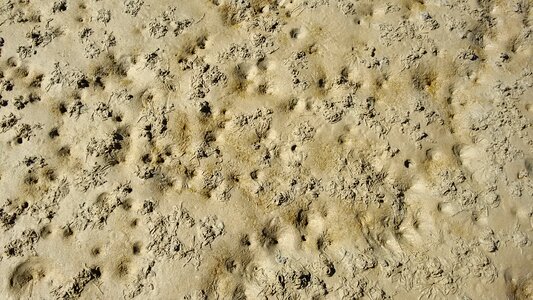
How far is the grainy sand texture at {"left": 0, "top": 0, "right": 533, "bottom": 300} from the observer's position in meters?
3.42

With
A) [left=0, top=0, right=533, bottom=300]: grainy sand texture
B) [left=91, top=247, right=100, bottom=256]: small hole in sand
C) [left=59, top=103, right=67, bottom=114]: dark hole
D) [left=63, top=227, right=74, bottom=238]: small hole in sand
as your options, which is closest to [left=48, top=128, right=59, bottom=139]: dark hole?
[left=0, top=0, right=533, bottom=300]: grainy sand texture

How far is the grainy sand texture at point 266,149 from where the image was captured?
342 cm

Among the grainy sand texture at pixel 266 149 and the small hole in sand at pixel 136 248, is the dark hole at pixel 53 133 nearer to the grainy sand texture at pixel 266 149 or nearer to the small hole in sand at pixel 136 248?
the grainy sand texture at pixel 266 149

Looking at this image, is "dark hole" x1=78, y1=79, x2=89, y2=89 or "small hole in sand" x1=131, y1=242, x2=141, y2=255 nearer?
"small hole in sand" x1=131, y1=242, x2=141, y2=255

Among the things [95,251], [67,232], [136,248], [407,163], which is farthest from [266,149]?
[67,232]

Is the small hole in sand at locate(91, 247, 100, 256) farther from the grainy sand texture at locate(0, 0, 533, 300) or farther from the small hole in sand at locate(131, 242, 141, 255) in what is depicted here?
the small hole in sand at locate(131, 242, 141, 255)

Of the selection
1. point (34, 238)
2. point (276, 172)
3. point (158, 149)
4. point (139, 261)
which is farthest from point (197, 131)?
point (34, 238)

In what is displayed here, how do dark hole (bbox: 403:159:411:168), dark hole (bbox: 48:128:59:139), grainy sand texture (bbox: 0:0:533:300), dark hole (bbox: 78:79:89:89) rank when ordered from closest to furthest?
grainy sand texture (bbox: 0:0:533:300) < dark hole (bbox: 403:159:411:168) < dark hole (bbox: 48:128:59:139) < dark hole (bbox: 78:79:89:89)

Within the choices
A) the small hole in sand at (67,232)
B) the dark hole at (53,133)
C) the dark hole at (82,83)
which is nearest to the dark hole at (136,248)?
the small hole in sand at (67,232)

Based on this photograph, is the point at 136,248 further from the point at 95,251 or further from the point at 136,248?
the point at 95,251

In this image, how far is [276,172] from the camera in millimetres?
3648

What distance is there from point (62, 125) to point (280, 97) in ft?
5.23

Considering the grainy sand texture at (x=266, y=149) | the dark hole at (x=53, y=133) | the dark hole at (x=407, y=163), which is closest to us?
the grainy sand texture at (x=266, y=149)

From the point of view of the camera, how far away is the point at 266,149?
370 cm
